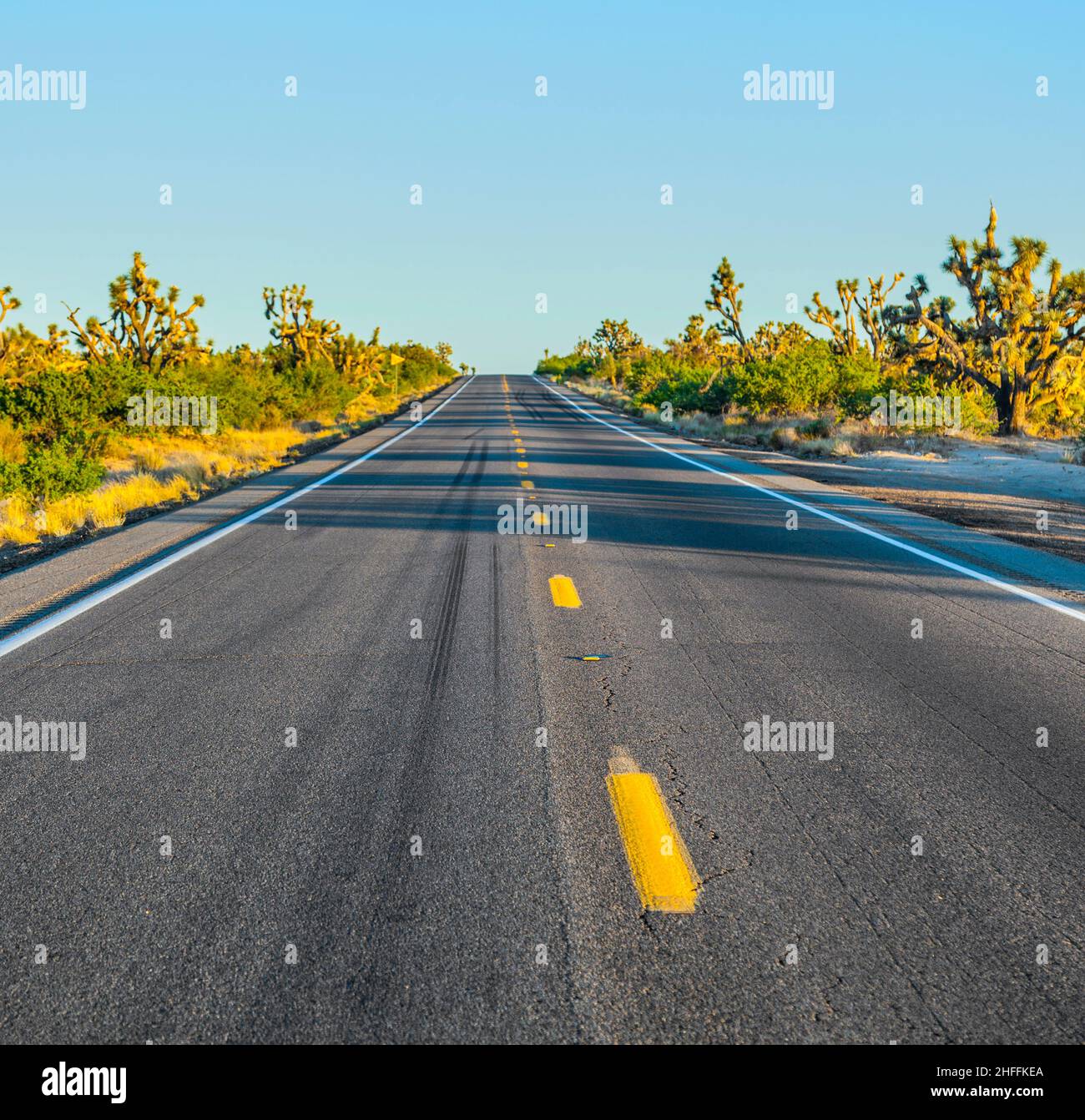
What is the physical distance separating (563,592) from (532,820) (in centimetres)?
A: 498

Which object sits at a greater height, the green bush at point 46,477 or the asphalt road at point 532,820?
the green bush at point 46,477

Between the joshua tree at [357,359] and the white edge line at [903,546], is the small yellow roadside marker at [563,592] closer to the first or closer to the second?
the white edge line at [903,546]

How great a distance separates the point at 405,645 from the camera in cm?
722

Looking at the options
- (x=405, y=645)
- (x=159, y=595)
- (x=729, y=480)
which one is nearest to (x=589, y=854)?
(x=405, y=645)

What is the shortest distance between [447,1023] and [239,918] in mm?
949

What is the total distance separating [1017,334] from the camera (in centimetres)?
3384

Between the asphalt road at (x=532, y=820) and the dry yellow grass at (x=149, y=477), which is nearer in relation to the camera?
the asphalt road at (x=532, y=820)

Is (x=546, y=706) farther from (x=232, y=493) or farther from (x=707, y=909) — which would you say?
(x=232, y=493)

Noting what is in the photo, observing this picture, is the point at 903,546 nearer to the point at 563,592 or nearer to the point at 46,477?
the point at 563,592

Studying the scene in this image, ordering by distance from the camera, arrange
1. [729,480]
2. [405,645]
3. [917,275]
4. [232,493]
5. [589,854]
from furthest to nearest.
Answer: [917,275]
[729,480]
[232,493]
[405,645]
[589,854]

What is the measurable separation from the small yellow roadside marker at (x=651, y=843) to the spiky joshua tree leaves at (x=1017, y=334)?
3273cm

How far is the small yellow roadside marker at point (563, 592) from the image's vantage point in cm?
874

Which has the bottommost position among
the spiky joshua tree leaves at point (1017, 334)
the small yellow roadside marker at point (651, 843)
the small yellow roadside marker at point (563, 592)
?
the small yellow roadside marker at point (651, 843)

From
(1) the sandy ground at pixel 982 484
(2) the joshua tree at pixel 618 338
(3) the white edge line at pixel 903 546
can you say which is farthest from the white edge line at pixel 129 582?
(2) the joshua tree at pixel 618 338
